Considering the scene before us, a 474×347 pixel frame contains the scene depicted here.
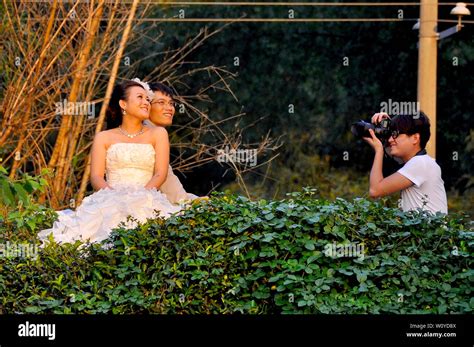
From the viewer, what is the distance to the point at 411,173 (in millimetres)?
6949

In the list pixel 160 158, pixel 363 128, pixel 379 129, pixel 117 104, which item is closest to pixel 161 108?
pixel 117 104

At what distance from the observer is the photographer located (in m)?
6.94

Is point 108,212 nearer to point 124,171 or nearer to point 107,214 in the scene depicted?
point 107,214

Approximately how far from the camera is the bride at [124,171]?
724cm

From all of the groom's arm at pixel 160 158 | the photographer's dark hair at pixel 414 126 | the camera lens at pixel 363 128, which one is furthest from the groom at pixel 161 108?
the photographer's dark hair at pixel 414 126

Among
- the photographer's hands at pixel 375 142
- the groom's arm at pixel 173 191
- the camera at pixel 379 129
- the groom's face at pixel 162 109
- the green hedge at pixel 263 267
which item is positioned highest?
the groom's face at pixel 162 109

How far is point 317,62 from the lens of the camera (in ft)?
68.2

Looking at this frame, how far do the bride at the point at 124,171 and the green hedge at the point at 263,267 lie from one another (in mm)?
595

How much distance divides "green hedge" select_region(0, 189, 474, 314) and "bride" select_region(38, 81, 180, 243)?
1.95 ft

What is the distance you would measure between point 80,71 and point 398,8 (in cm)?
1056

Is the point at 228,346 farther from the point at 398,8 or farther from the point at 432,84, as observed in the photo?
the point at 398,8

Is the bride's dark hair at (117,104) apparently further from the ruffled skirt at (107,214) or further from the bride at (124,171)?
the ruffled skirt at (107,214)

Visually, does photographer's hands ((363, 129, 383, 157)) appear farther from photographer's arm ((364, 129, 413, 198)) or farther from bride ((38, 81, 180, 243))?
bride ((38, 81, 180, 243))

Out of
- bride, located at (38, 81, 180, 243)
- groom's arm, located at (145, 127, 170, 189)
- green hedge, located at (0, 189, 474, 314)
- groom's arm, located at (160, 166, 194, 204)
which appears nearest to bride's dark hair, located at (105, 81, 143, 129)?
bride, located at (38, 81, 180, 243)
